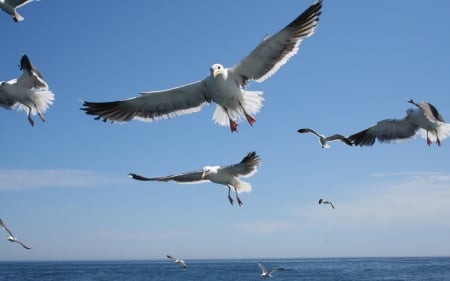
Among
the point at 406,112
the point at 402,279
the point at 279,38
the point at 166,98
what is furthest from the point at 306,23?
the point at 402,279

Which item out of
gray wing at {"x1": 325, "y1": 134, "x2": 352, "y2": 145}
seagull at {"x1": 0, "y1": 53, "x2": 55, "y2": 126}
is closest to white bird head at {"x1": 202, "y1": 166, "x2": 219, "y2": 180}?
gray wing at {"x1": 325, "y1": 134, "x2": 352, "y2": 145}

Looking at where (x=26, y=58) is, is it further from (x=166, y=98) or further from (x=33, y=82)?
(x=166, y=98)

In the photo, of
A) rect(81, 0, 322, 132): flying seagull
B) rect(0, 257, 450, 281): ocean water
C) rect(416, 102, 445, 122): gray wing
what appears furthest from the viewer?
rect(0, 257, 450, 281): ocean water

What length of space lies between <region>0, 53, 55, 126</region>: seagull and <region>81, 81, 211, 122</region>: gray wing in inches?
129

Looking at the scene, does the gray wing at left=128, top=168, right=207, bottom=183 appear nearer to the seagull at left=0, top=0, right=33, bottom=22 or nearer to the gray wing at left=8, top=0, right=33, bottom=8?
the seagull at left=0, top=0, right=33, bottom=22

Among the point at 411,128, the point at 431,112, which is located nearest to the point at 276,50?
the point at 431,112

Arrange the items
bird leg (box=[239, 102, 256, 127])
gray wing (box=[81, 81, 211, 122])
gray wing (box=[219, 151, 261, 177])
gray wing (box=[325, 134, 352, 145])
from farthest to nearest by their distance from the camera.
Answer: gray wing (box=[325, 134, 352, 145])
gray wing (box=[219, 151, 261, 177])
gray wing (box=[81, 81, 211, 122])
bird leg (box=[239, 102, 256, 127])

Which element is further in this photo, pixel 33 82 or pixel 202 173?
pixel 33 82

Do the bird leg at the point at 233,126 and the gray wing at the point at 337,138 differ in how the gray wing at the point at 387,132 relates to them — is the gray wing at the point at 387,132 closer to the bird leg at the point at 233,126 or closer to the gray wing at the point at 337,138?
the gray wing at the point at 337,138

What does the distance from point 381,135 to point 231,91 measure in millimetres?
7535

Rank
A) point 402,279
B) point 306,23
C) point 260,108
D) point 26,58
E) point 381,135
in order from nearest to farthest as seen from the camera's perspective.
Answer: point 306,23 → point 260,108 → point 26,58 → point 381,135 → point 402,279

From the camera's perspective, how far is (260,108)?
33.0 ft

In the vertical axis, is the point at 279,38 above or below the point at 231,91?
above

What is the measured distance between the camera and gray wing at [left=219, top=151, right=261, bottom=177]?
449 inches
